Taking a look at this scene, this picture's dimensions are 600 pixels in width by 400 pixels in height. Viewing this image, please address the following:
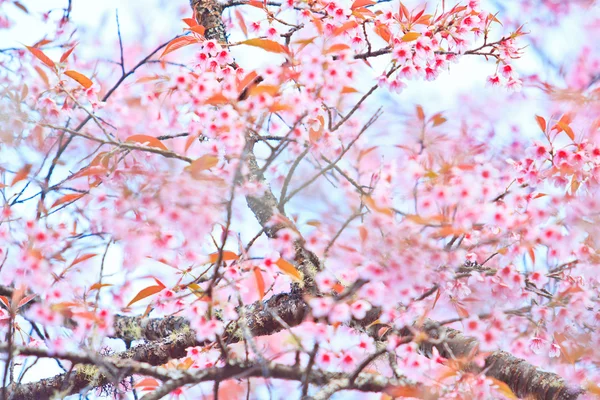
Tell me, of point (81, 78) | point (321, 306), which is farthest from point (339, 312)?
point (81, 78)

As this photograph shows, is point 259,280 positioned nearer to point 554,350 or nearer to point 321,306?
point 321,306

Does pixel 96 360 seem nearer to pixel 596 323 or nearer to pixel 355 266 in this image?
pixel 355 266

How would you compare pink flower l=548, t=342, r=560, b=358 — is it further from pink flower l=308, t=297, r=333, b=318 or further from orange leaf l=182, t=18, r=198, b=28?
orange leaf l=182, t=18, r=198, b=28

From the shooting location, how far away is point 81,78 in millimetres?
2492

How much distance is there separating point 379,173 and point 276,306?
988mm

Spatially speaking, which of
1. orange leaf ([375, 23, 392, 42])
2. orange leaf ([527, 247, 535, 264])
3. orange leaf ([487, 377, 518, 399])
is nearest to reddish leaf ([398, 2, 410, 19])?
orange leaf ([375, 23, 392, 42])

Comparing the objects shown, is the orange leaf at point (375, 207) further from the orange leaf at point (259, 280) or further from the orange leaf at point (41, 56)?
the orange leaf at point (41, 56)

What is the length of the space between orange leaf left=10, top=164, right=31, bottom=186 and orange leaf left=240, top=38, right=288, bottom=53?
91cm

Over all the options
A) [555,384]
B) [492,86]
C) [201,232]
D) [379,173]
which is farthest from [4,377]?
[492,86]

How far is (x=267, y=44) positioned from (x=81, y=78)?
83 centimetres

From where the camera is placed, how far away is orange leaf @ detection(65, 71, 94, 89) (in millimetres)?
2465

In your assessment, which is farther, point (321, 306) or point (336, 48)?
point (336, 48)

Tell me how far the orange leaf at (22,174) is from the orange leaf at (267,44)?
2.98 feet

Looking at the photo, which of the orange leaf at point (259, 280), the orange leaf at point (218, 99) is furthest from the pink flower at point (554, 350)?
the orange leaf at point (218, 99)
